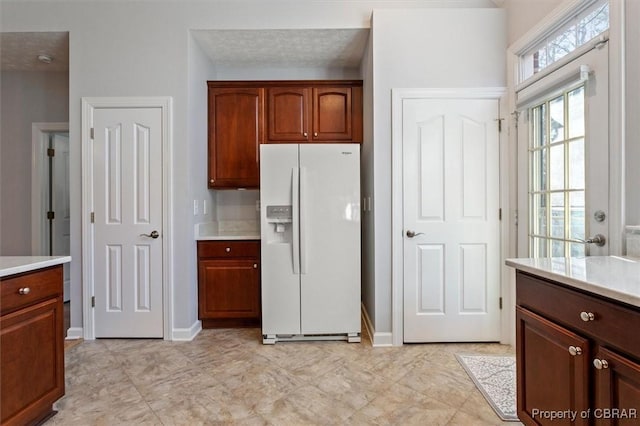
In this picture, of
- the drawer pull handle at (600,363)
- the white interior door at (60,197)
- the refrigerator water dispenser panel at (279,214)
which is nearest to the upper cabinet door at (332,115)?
the refrigerator water dispenser panel at (279,214)

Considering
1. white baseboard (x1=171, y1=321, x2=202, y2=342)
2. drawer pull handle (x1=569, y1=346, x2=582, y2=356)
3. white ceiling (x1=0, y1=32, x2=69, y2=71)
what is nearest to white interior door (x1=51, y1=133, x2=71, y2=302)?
white ceiling (x1=0, y1=32, x2=69, y2=71)

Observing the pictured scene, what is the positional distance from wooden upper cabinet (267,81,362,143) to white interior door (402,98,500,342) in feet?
2.86

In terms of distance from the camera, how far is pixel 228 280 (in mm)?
2887

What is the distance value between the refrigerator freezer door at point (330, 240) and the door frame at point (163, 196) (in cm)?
116

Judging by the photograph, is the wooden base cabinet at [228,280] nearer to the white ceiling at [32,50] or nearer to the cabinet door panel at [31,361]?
the cabinet door panel at [31,361]

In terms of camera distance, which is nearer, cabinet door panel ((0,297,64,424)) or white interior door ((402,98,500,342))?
cabinet door panel ((0,297,64,424))

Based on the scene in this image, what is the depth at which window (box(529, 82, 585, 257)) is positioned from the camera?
1.86m

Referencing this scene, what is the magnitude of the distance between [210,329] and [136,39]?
267 cm

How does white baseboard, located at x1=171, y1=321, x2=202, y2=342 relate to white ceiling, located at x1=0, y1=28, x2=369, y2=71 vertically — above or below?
below

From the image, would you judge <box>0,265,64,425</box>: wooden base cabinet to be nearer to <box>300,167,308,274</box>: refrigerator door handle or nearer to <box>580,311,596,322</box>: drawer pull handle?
<box>300,167,308,274</box>: refrigerator door handle

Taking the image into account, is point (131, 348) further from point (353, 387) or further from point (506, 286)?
point (506, 286)

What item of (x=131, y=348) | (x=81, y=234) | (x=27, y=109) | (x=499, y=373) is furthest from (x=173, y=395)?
(x=27, y=109)

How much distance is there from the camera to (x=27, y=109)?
3402mm

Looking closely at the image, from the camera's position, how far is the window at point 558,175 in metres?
1.86
